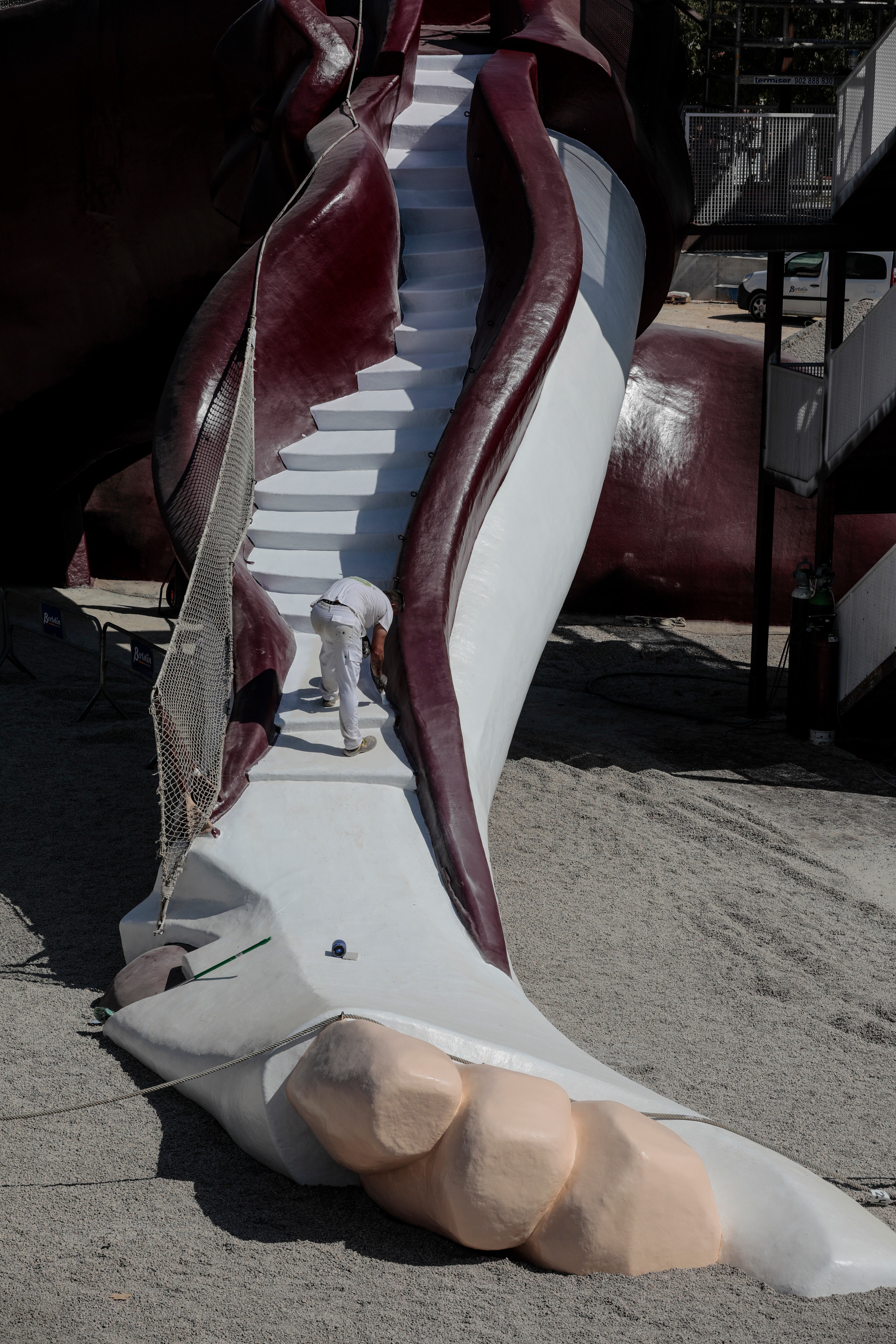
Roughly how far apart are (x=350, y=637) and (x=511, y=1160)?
3419mm

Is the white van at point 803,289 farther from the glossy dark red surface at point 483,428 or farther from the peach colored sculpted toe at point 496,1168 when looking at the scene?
the peach colored sculpted toe at point 496,1168

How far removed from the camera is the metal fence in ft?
41.1

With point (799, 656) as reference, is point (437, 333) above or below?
above

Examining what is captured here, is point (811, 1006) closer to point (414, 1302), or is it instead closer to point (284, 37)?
point (414, 1302)

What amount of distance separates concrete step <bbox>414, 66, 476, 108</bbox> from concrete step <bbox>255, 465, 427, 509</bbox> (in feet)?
14.2

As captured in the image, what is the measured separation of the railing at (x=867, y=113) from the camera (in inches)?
447

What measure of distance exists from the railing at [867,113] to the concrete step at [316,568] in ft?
19.0

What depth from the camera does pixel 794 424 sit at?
13461mm

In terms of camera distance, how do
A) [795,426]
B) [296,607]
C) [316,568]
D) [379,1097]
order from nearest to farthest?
[379,1097] → [296,607] → [316,568] → [795,426]

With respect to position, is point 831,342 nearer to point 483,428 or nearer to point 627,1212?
point 483,428

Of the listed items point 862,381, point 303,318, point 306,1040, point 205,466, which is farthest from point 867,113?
point 306,1040

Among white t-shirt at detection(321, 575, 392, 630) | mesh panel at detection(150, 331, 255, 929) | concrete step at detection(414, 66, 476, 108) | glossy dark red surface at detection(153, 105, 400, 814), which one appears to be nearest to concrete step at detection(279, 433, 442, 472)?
glossy dark red surface at detection(153, 105, 400, 814)

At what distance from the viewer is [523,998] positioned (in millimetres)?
6508

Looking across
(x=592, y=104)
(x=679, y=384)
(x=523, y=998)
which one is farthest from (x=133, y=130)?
(x=523, y=998)
